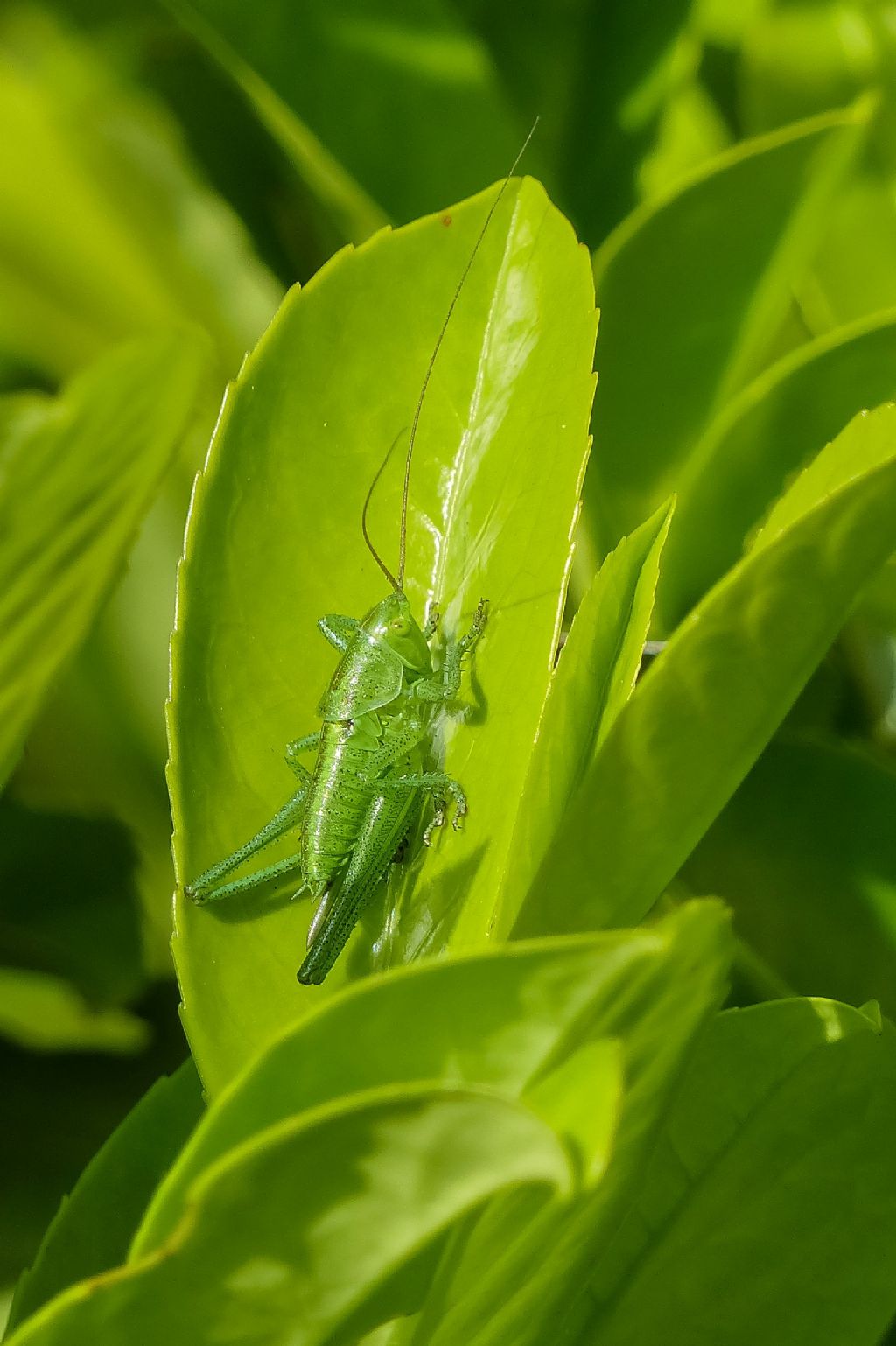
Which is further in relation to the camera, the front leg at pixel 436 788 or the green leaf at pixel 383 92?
the green leaf at pixel 383 92

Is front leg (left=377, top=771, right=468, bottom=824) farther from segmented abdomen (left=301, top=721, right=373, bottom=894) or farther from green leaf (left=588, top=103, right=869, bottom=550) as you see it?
green leaf (left=588, top=103, right=869, bottom=550)

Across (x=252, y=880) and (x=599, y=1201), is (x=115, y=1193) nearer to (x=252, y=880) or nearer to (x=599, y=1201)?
(x=252, y=880)

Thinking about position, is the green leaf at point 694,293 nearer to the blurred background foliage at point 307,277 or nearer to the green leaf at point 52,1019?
the blurred background foliage at point 307,277

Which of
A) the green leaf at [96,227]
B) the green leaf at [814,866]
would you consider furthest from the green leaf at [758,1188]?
the green leaf at [96,227]

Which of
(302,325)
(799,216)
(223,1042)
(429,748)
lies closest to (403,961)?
(223,1042)

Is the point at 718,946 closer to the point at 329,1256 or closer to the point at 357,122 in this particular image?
the point at 329,1256

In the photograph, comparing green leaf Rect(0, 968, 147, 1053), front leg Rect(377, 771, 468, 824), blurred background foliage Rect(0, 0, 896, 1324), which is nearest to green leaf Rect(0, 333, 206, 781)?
blurred background foliage Rect(0, 0, 896, 1324)
